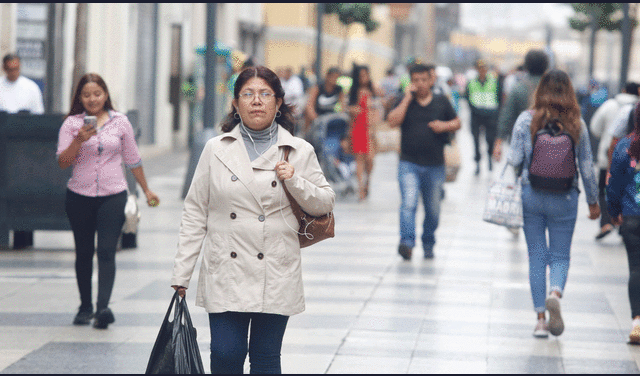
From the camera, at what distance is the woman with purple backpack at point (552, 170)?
6969mm

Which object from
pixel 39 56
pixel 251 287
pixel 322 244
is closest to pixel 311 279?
pixel 322 244

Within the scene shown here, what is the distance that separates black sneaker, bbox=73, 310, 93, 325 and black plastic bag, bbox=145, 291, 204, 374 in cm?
313

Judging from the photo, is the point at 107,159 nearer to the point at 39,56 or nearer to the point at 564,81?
the point at 564,81

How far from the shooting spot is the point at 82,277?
719cm

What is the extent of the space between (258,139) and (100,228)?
2.96 meters

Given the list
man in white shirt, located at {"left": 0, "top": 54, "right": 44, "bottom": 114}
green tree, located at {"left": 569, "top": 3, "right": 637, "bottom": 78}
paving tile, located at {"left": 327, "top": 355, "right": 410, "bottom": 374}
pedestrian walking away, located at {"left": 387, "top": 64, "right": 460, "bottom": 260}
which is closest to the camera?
paving tile, located at {"left": 327, "top": 355, "right": 410, "bottom": 374}

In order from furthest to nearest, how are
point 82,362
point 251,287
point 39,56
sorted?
point 39,56, point 82,362, point 251,287

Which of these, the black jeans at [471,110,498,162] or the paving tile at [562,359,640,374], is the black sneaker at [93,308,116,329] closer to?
the paving tile at [562,359,640,374]

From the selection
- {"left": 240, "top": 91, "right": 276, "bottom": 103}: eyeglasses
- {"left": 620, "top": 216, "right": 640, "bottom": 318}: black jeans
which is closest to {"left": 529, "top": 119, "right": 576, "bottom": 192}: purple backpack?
{"left": 620, "top": 216, "right": 640, "bottom": 318}: black jeans

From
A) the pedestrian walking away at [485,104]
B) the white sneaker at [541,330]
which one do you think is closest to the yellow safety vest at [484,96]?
the pedestrian walking away at [485,104]

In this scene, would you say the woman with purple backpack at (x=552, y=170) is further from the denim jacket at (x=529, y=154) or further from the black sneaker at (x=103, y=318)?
the black sneaker at (x=103, y=318)

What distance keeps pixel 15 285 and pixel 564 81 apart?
441cm

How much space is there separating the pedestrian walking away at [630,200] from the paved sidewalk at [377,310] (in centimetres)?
33

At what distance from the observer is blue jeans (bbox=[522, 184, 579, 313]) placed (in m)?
7.03
